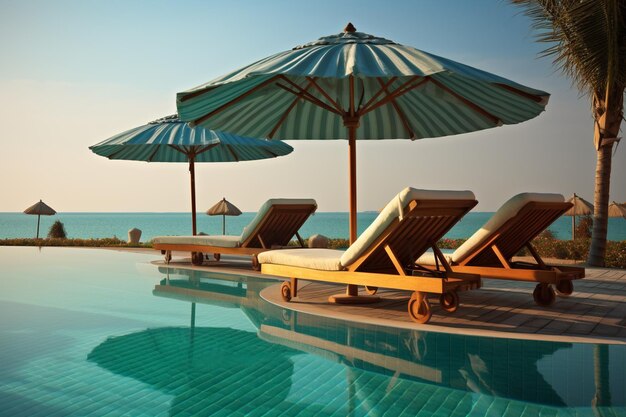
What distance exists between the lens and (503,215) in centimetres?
600

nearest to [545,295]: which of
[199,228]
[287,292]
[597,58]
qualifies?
[287,292]

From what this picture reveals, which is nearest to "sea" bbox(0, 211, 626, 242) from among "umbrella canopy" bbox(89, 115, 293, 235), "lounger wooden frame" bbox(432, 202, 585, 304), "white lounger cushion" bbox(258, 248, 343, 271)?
"umbrella canopy" bbox(89, 115, 293, 235)

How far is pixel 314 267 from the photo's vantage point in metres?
6.11

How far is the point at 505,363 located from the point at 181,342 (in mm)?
2585

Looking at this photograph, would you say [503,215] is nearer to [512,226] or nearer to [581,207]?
[512,226]

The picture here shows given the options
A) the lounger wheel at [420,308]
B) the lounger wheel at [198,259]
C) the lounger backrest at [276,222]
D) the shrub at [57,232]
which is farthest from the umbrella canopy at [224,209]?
the lounger wheel at [420,308]

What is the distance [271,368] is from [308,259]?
7.81 ft

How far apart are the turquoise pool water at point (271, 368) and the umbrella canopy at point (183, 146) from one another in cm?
434

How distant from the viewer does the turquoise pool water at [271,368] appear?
3.12 metres

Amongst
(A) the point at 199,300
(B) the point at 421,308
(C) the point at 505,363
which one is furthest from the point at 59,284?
(C) the point at 505,363

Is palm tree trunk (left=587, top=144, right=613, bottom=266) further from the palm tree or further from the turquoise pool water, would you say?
the turquoise pool water

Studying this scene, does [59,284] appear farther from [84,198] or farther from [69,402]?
[84,198]

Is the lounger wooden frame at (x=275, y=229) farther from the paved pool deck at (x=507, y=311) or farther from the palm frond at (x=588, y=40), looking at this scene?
the palm frond at (x=588, y=40)

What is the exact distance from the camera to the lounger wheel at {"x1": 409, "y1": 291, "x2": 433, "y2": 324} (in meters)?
5.18
